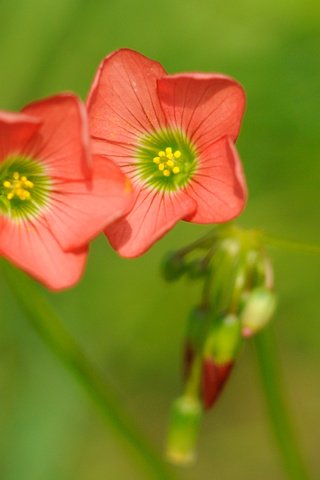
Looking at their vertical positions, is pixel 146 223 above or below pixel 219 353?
above

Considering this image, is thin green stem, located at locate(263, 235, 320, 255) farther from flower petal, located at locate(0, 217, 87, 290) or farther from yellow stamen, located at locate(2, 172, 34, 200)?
yellow stamen, located at locate(2, 172, 34, 200)

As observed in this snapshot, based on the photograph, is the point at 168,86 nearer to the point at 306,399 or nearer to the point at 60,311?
the point at 60,311

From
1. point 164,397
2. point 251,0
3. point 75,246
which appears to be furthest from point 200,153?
point 164,397

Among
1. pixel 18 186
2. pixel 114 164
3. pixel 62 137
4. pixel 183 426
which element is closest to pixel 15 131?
pixel 62 137

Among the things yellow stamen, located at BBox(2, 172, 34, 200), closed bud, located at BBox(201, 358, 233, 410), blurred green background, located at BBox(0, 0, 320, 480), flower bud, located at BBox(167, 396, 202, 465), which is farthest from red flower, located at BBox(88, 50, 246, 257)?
blurred green background, located at BBox(0, 0, 320, 480)

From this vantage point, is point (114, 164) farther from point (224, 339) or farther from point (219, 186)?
point (224, 339)

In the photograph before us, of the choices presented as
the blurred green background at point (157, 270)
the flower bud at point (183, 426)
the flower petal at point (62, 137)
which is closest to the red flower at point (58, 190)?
the flower petal at point (62, 137)

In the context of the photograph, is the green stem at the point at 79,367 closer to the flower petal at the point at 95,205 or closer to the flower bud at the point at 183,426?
the flower bud at the point at 183,426
